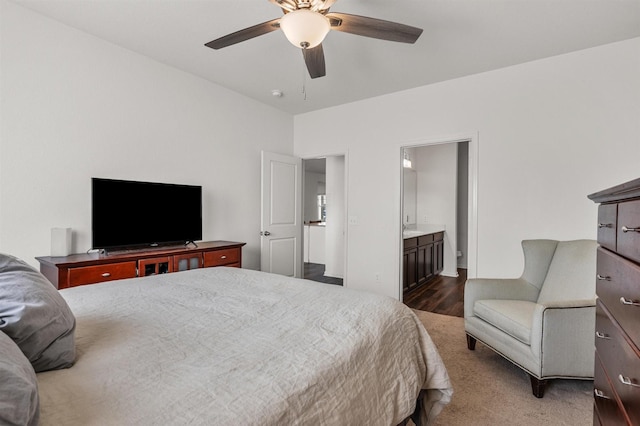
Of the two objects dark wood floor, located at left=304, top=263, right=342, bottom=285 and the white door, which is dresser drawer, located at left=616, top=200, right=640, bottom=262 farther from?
dark wood floor, located at left=304, top=263, right=342, bottom=285

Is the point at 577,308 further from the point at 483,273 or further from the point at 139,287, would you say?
the point at 139,287

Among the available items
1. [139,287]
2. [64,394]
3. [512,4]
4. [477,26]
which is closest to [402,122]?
[477,26]

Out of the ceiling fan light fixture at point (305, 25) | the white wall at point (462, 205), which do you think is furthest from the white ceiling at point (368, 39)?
the white wall at point (462, 205)

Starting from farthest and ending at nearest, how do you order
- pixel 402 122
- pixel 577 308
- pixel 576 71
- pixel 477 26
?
pixel 402 122 < pixel 576 71 < pixel 477 26 < pixel 577 308

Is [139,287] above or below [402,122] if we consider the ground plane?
below

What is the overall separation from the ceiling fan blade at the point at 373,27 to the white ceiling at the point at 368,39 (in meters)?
0.44

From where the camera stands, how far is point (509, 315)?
7.34 ft

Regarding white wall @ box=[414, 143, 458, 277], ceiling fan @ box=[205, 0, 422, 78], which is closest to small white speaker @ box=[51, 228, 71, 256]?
ceiling fan @ box=[205, 0, 422, 78]

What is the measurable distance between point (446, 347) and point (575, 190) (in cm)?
Result: 187

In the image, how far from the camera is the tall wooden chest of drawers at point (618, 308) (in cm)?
82

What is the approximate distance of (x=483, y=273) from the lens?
3330 mm

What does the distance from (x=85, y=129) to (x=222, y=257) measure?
168cm

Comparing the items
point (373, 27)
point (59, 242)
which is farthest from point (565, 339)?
point (59, 242)

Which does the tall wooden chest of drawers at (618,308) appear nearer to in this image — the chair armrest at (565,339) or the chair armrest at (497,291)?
the chair armrest at (565,339)
